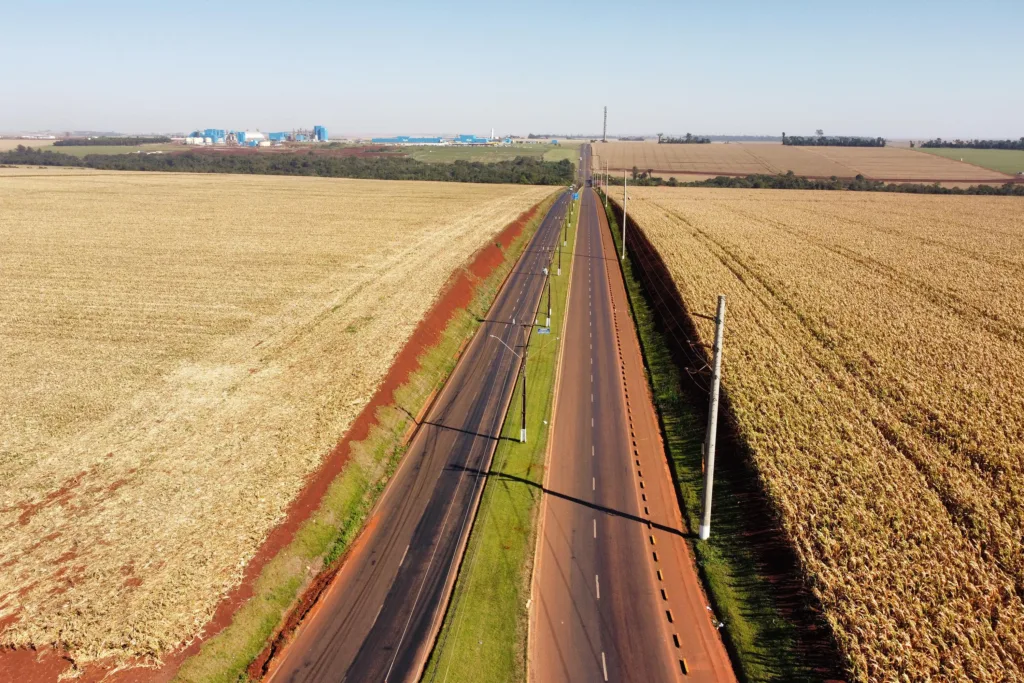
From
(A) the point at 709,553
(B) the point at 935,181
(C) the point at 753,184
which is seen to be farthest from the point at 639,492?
(B) the point at 935,181

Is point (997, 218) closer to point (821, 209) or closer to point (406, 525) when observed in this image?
point (821, 209)

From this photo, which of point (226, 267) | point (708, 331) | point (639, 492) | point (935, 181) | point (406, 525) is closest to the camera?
point (406, 525)

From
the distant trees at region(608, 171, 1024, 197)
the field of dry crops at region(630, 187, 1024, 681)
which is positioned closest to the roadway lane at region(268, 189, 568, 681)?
the field of dry crops at region(630, 187, 1024, 681)

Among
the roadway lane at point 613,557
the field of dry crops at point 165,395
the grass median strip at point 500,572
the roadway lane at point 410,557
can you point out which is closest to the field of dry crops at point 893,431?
the roadway lane at point 613,557

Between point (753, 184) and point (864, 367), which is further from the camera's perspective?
point (753, 184)

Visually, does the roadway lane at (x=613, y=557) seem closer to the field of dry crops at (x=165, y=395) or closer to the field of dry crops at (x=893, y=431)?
the field of dry crops at (x=893, y=431)

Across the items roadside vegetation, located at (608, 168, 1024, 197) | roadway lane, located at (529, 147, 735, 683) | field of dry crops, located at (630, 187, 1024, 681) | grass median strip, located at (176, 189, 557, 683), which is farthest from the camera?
roadside vegetation, located at (608, 168, 1024, 197)

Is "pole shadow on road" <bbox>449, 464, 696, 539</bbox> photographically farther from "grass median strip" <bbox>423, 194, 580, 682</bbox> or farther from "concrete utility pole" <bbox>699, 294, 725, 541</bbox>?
"concrete utility pole" <bbox>699, 294, 725, 541</bbox>

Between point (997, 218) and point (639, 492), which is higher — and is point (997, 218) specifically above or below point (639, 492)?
above
